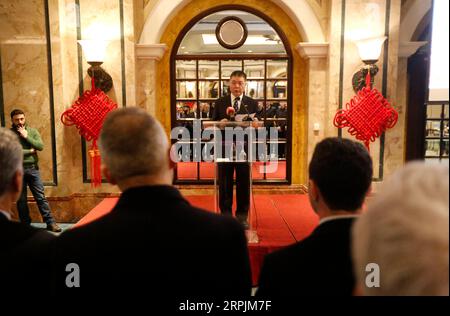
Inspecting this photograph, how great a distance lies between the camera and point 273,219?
418 cm

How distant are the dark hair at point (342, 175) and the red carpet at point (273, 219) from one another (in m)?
1.75

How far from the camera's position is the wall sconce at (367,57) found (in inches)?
181

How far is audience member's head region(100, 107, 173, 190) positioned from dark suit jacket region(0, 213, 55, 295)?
0.88ft

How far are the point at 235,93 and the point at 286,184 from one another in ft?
7.10

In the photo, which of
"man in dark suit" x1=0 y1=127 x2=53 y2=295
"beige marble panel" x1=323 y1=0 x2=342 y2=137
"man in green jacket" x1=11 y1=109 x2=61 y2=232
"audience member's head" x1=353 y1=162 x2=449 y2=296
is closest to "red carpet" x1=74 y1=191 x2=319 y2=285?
"man in green jacket" x1=11 y1=109 x2=61 y2=232

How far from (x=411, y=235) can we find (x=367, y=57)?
450cm

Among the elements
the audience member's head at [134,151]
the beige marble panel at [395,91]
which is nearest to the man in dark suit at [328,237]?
the audience member's head at [134,151]

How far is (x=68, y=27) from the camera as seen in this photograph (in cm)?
485

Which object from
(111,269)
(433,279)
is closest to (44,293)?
(111,269)

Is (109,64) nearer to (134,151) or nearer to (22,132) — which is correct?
(22,132)

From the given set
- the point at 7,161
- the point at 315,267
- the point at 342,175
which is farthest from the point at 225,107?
the point at 315,267

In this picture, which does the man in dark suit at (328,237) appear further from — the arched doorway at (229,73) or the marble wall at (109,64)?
the arched doorway at (229,73)

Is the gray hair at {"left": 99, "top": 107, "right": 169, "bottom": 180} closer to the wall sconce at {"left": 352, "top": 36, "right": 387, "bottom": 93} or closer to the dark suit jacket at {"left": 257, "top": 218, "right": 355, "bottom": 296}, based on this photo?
the dark suit jacket at {"left": 257, "top": 218, "right": 355, "bottom": 296}
